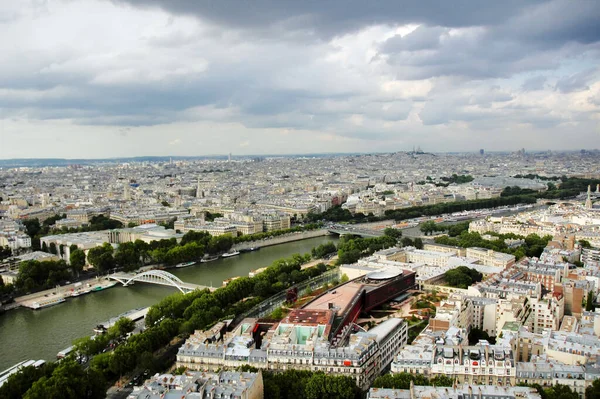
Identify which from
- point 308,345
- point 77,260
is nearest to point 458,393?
point 308,345

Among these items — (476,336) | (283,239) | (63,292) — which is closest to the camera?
(476,336)

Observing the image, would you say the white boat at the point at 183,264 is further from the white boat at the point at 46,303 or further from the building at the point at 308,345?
the building at the point at 308,345

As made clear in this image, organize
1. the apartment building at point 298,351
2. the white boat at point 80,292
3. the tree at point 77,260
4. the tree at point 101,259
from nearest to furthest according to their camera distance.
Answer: the apartment building at point 298,351 → the white boat at point 80,292 → the tree at point 77,260 → the tree at point 101,259

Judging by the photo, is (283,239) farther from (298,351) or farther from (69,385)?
(69,385)

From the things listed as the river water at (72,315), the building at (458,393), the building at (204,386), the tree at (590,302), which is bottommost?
the river water at (72,315)

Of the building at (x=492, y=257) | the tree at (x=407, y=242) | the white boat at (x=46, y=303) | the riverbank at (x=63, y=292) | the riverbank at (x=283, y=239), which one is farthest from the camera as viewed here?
the riverbank at (x=283, y=239)

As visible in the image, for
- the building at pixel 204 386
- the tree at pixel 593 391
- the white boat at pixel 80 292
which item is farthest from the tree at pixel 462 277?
the white boat at pixel 80 292
